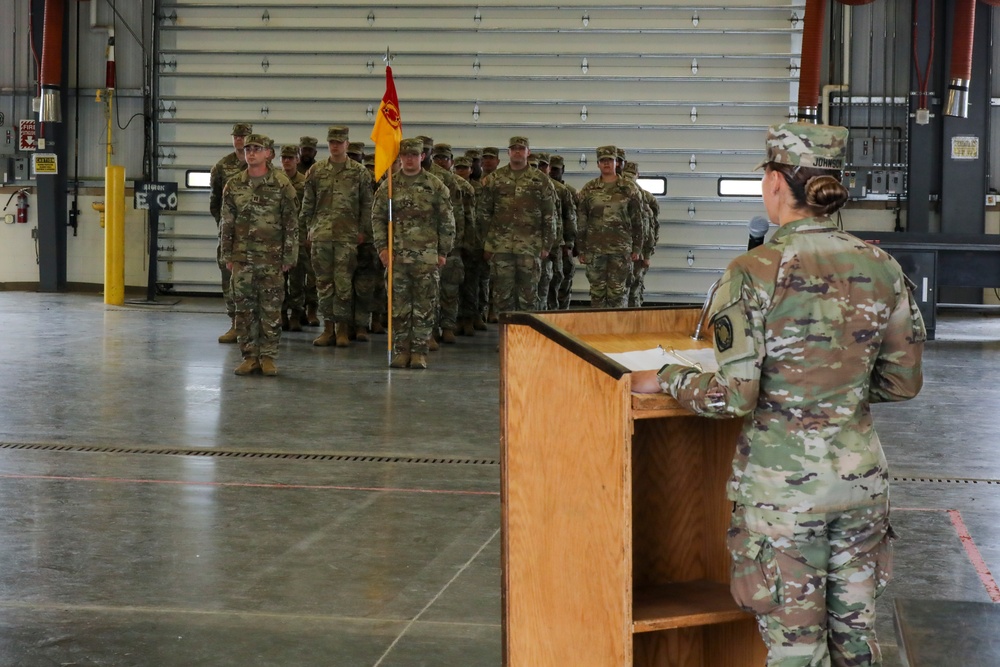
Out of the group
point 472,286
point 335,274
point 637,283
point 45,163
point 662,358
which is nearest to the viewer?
point 662,358

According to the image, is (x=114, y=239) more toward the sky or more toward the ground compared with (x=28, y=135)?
more toward the ground

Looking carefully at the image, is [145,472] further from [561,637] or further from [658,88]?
[658,88]

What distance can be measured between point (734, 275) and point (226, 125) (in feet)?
48.9

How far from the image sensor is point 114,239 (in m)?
15.1

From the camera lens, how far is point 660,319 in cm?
293

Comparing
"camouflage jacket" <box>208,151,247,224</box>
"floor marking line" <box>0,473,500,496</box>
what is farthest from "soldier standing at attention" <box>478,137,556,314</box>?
"floor marking line" <box>0,473,500,496</box>

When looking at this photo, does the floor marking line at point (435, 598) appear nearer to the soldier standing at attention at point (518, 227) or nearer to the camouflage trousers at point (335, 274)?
the camouflage trousers at point (335, 274)

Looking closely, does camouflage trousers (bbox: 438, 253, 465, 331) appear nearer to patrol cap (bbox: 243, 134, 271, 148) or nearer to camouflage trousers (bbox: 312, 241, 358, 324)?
camouflage trousers (bbox: 312, 241, 358, 324)

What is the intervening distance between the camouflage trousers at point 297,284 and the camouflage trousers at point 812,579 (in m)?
9.94

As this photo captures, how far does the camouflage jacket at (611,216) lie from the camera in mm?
11797

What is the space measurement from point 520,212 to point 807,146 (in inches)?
342

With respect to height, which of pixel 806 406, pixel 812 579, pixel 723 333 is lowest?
pixel 812 579

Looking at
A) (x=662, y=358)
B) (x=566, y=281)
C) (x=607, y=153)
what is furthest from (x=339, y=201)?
(x=662, y=358)

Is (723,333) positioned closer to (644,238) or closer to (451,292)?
(451,292)
